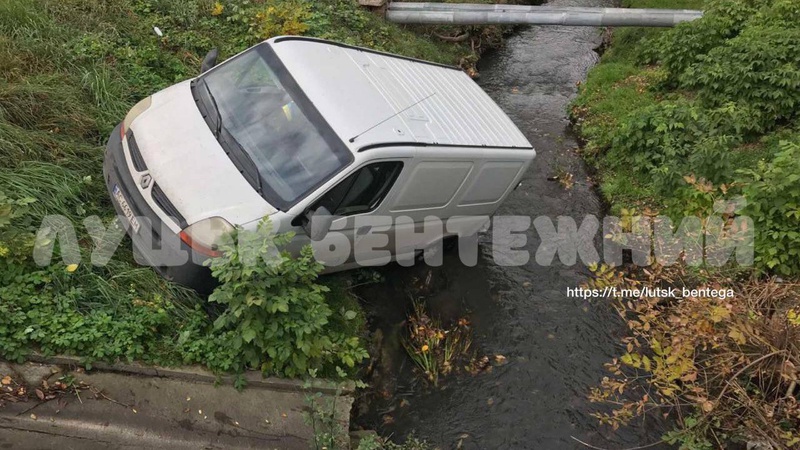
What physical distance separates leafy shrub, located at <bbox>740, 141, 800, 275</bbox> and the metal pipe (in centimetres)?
537

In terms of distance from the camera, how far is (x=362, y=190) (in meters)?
5.93

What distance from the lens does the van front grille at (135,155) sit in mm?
5773

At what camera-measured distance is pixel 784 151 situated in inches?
279

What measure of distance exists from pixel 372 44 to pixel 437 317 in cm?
560

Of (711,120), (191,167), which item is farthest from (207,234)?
(711,120)

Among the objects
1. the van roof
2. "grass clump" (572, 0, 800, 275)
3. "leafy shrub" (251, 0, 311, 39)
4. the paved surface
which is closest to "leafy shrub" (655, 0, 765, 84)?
"grass clump" (572, 0, 800, 275)

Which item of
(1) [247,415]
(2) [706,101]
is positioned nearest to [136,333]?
(1) [247,415]

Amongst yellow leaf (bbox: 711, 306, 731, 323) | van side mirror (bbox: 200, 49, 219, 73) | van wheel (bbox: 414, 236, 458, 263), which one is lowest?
van wheel (bbox: 414, 236, 458, 263)

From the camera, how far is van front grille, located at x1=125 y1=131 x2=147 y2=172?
577 centimetres

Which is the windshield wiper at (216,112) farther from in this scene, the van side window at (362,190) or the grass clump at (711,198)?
the grass clump at (711,198)

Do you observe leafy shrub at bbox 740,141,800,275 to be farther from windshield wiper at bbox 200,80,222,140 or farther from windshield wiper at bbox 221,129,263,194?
windshield wiper at bbox 200,80,222,140

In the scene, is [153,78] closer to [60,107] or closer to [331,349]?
[60,107]

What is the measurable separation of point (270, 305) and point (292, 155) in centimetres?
146

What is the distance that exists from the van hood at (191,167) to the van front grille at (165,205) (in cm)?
4
